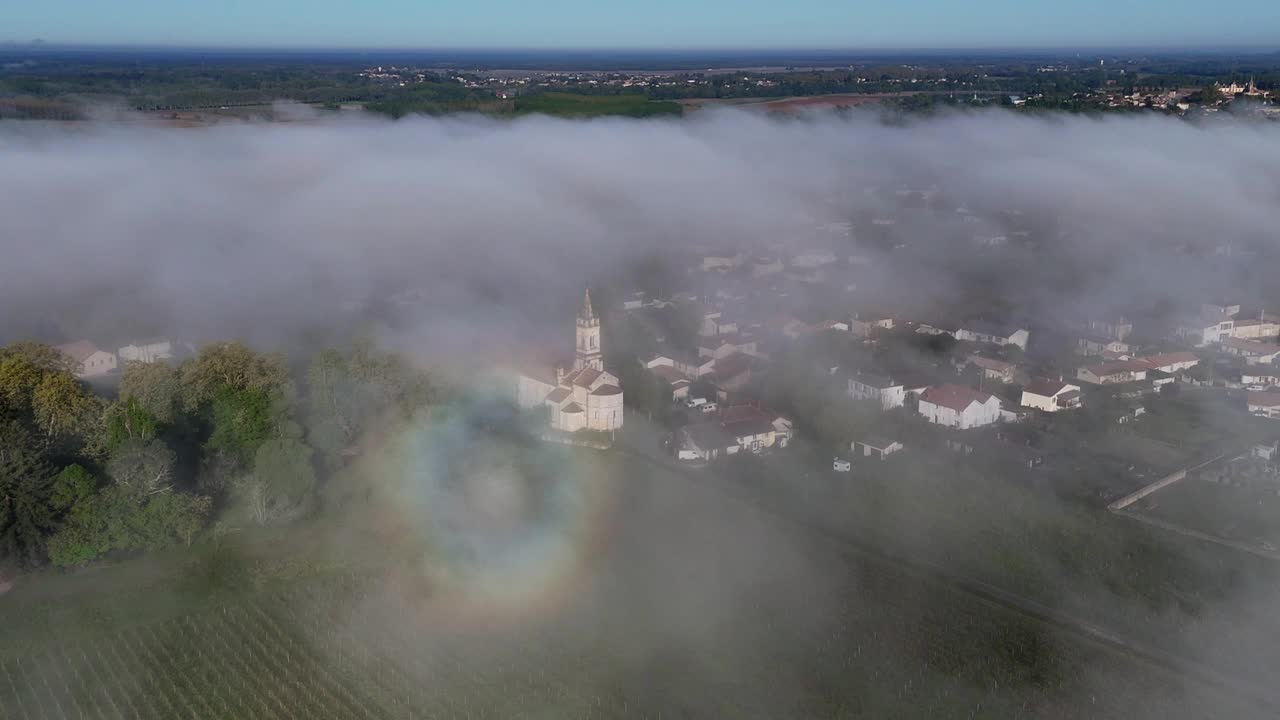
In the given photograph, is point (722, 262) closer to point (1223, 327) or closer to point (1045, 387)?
point (1223, 327)

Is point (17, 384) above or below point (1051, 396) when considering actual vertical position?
above

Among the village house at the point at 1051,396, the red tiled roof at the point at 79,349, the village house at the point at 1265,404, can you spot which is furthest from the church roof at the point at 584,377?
the village house at the point at 1265,404

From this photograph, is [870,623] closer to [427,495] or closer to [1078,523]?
[1078,523]

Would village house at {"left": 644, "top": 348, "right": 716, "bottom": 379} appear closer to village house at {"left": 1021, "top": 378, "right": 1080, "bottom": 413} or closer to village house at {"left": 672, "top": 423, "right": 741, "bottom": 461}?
village house at {"left": 672, "top": 423, "right": 741, "bottom": 461}

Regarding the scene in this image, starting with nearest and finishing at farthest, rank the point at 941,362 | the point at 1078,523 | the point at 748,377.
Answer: the point at 1078,523 → the point at 748,377 → the point at 941,362

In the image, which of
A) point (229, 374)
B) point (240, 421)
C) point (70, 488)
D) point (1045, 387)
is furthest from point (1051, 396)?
point (70, 488)

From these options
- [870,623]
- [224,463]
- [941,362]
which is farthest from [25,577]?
[941,362]
